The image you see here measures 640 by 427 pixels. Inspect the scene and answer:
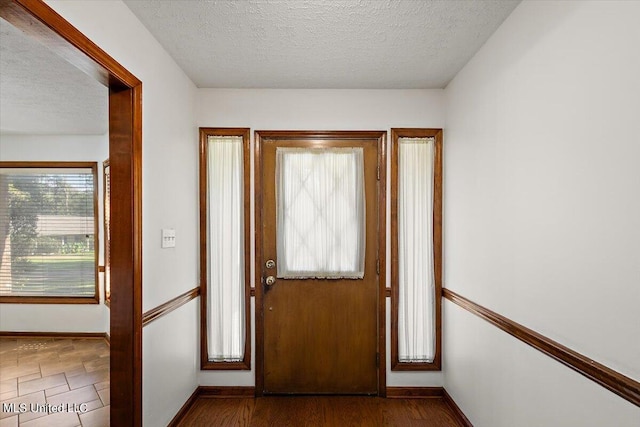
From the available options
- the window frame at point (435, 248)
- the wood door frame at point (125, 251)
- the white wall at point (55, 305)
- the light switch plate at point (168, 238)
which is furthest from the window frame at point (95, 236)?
the window frame at point (435, 248)

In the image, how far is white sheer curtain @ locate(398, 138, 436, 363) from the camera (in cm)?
291

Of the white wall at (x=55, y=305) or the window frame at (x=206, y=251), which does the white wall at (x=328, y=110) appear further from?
the white wall at (x=55, y=305)

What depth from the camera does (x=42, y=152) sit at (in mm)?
4312

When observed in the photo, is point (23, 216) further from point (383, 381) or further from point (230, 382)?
point (383, 381)

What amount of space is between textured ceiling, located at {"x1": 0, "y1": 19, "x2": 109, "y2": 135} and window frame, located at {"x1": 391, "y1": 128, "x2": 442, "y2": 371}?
239 cm

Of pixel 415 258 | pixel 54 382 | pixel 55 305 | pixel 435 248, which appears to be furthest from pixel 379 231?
pixel 55 305

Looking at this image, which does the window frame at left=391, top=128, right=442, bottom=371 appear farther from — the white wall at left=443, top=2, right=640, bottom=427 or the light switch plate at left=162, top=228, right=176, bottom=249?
the light switch plate at left=162, top=228, right=176, bottom=249

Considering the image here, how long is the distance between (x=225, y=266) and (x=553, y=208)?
2.28 meters

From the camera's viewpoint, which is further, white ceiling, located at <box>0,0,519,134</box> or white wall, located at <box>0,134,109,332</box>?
white wall, located at <box>0,134,109,332</box>

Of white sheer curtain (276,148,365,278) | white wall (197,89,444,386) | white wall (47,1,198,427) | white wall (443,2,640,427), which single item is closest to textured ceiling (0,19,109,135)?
white wall (47,1,198,427)

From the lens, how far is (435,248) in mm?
2898

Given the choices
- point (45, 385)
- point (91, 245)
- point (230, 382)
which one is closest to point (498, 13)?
point (230, 382)

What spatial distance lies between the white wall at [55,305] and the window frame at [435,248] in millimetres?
3475

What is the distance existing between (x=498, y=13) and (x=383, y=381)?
2.63m
